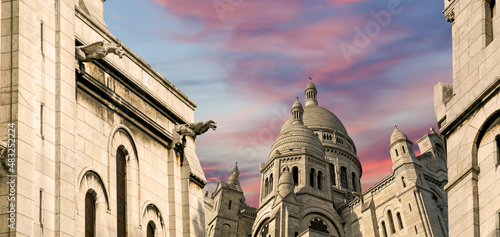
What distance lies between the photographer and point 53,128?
2053 cm

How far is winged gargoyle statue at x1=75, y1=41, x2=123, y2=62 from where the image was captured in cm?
2270

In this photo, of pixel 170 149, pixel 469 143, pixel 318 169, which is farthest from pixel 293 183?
pixel 469 143

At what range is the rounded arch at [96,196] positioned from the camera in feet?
72.2

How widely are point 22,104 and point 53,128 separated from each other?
4.38 ft

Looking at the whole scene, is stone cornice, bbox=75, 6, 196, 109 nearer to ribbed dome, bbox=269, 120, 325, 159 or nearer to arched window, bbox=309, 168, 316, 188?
arched window, bbox=309, 168, 316, 188

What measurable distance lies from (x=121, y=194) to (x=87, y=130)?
89.2 inches

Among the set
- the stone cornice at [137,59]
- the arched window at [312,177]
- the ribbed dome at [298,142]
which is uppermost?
the ribbed dome at [298,142]

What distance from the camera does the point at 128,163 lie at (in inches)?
982

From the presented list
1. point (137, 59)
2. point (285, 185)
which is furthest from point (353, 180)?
point (137, 59)

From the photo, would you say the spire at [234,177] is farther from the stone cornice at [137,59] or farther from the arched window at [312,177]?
the stone cornice at [137,59]

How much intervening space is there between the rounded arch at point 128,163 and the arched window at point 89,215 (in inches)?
34.4

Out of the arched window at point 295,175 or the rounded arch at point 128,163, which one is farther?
the arched window at point 295,175

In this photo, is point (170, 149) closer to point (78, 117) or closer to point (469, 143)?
point (78, 117)

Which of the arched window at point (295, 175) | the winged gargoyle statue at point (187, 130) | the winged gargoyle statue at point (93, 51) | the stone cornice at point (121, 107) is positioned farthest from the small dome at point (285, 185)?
the winged gargoyle statue at point (93, 51)
